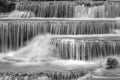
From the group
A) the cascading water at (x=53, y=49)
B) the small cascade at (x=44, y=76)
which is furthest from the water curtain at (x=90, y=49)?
the small cascade at (x=44, y=76)

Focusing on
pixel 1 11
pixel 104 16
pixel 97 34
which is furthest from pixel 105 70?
pixel 1 11

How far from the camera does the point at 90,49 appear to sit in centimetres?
1563

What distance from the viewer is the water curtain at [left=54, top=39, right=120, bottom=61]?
15609 mm

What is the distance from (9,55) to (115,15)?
9037 mm

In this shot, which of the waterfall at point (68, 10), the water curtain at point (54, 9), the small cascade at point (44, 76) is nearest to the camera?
the small cascade at point (44, 76)

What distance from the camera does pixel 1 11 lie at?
79.5 ft

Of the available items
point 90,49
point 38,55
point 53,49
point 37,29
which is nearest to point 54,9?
point 37,29

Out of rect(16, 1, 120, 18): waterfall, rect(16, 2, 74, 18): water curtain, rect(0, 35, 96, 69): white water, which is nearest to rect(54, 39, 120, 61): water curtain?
rect(0, 35, 96, 69): white water

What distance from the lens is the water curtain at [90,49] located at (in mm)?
15609

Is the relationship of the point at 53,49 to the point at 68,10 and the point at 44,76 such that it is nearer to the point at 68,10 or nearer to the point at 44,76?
the point at 44,76

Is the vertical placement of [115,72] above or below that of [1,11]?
below

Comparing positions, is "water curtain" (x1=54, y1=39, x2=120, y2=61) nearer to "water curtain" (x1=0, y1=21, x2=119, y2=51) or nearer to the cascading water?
the cascading water

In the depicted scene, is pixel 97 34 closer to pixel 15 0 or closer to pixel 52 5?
pixel 52 5

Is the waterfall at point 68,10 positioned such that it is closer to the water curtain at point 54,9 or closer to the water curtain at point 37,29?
the water curtain at point 54,9
